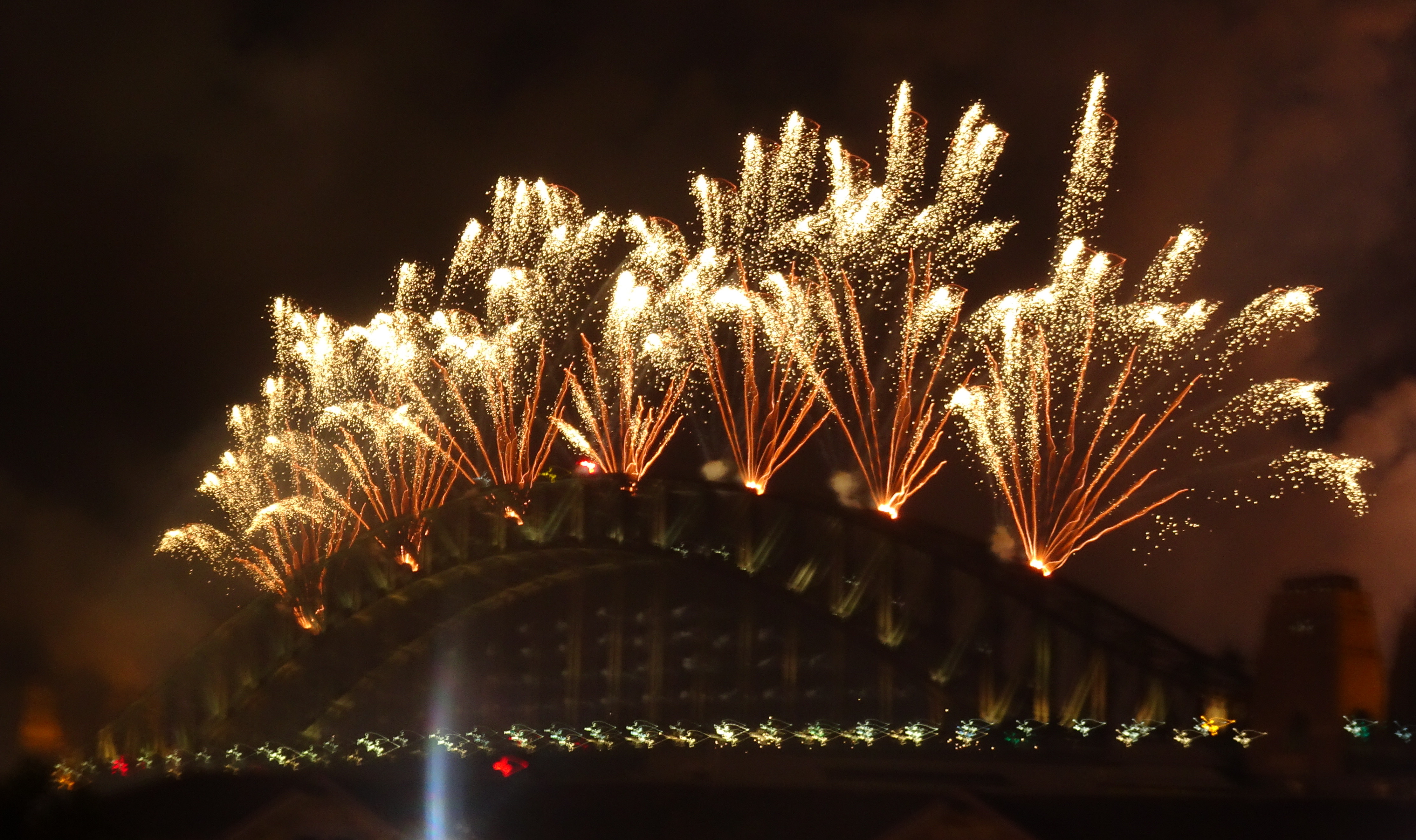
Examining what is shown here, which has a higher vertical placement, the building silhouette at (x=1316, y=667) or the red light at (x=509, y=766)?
the building silhouette at (x=1316, y=667)

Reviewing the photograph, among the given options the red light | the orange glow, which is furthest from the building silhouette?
the red light

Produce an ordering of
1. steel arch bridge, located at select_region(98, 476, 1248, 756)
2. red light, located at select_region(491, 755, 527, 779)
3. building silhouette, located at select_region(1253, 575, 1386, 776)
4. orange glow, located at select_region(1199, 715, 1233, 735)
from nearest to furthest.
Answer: red light, located at select_region(491, 755, 527, 779)
building silhouette, located at select_region(1253, 575, 1386, 776)
orange glow, located at select_region(1199, 715, 1233, 735)
steel arch bridge, located at select_region(98, 476, 1248, 756)

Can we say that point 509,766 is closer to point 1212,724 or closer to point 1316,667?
point 1212,724

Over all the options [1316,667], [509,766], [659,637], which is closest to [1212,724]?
[1316,667]

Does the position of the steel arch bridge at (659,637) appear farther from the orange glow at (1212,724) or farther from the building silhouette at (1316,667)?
the building silhouette at (1316,667)

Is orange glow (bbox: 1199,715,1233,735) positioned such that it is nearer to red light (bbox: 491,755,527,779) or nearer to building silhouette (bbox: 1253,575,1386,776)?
building silhouette (bbox: 1253,575,1386,776)

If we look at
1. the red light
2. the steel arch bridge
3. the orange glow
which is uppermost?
the steel arch bridge

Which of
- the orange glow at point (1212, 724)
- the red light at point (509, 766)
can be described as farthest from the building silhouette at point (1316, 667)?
the red light at point (509, 766)
